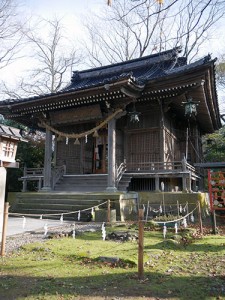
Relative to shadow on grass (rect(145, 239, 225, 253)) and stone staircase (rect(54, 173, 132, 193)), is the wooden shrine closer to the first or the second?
stone staircase (rect(54, 173, 132, 193))

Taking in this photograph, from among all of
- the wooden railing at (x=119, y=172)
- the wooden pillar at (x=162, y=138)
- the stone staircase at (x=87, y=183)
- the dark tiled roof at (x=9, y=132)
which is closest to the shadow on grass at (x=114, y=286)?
the dark tiled roof at (x=9, y=132)

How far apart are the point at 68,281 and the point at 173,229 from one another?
5.10m

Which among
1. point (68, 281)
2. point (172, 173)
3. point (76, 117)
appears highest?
point (76, 117)

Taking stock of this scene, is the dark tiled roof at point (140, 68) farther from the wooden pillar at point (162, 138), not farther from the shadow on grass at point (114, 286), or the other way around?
the shadow on grass at point (114, 286)

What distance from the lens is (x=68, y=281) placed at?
167 inches

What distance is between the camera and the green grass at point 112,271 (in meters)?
3.81

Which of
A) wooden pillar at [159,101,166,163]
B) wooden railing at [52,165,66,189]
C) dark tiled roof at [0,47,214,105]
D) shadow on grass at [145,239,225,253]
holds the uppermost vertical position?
dark tiled roof at [0,47,214,105]

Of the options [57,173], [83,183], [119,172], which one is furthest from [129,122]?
[57,173]

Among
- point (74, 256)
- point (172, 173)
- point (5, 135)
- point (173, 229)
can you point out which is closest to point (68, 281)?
point (74, 256)

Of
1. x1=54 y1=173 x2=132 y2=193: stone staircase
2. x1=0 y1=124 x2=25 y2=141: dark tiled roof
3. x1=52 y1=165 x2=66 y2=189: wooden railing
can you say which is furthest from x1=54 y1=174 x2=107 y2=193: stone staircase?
x1=0 y1=124 x2=25 y2=141: dark tiled roof

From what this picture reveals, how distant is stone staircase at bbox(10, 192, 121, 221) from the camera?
11266 mm

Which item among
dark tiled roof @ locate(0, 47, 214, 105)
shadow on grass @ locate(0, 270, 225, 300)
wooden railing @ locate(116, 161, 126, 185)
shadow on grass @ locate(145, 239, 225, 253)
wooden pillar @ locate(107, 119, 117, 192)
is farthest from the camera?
dark tiled roof @ locate(0, 47, 214, 105)

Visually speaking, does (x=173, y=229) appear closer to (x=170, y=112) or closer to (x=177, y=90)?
(x=177, y=90)

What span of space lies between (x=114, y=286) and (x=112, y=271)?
27.0 inches
